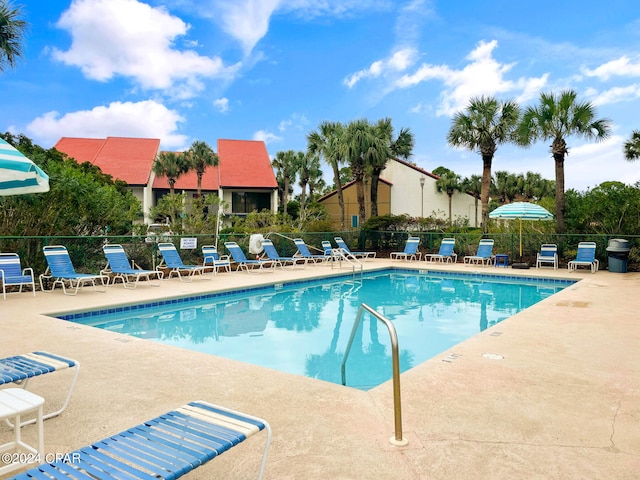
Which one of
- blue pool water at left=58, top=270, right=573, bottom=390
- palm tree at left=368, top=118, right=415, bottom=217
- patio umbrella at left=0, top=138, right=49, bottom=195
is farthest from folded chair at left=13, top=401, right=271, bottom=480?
palm tree at left=368, top=118, right=415, bottom=217

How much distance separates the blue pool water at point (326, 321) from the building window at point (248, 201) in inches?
817

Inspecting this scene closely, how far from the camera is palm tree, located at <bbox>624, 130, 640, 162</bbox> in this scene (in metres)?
26.3

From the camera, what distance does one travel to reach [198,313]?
30.4 ft

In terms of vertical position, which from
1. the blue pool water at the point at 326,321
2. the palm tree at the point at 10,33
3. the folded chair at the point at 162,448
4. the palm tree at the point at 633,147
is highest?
the palm tree at the point at 10,33

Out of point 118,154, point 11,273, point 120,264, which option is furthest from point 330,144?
point 11,273

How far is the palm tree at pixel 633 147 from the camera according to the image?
26266mm

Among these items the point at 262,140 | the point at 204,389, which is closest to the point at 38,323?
the point at 204,389

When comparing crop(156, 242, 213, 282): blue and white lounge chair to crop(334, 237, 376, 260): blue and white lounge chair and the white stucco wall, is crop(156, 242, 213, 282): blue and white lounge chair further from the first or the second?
the white stucco wall

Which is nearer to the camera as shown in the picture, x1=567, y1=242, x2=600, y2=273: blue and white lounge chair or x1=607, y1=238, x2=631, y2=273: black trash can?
x1=607, y1=238, x2=631, y2=273: black trash can

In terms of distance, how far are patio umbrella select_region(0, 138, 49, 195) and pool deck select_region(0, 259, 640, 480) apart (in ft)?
5.71

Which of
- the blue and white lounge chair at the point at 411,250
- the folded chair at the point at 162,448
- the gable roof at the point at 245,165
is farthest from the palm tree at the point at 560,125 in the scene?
the gable roof at the point at 245,165

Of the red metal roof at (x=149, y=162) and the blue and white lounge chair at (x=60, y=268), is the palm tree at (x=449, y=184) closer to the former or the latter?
the red metal roof at (x=149, y=162)

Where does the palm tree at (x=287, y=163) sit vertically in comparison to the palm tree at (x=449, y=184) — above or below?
above

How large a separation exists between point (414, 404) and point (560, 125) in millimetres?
15388
